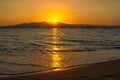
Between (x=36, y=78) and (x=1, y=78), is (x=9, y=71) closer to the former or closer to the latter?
(x=1, y=78)

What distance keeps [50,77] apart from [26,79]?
1026 millimetres

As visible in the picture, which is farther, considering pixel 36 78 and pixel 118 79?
pixel 36 78

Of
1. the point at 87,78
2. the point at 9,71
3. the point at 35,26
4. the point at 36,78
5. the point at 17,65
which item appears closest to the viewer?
the point at 87,78

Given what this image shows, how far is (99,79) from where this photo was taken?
9562mm

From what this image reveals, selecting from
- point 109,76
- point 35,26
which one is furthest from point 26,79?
point 35,26

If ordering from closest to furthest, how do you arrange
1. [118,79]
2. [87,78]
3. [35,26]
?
1. [118,79]
2. [87,78]
3. [35,26]

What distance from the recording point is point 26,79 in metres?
10.6

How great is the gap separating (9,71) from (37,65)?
239 centimetres

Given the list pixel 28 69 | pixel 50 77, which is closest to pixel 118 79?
pixel 50 77

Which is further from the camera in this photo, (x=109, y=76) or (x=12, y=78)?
(x=12, y=78)

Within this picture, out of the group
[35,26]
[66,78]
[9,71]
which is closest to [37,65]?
[9,71]

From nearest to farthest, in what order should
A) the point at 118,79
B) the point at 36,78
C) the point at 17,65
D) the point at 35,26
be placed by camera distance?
the point at 118,79, the point at 36,78, the point at 17,65, the point at 35,26

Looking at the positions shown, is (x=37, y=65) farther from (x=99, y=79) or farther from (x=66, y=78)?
(x=99, y=79)

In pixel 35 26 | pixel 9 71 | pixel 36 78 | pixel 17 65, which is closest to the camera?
pixel 36 78
